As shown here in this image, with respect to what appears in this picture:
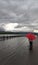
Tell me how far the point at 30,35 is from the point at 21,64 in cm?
989

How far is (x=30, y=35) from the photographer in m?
18.1

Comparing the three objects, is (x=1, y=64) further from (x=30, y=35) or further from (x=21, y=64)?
(x=30, y=35)

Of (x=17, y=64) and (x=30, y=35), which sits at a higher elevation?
(x=30, y=35)

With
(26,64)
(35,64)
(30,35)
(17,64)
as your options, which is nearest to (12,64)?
(17,64)

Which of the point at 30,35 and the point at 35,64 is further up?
the point at 30,35

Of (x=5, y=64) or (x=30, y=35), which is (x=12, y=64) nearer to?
(x=5, y=64)

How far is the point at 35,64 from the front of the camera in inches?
338

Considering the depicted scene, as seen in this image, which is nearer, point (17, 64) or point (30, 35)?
point (17, 64)

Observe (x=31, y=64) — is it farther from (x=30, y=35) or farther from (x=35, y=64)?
(x=30, y=35)

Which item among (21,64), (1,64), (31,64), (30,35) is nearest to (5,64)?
(1,64)

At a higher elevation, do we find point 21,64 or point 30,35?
point 30,35

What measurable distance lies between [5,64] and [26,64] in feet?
4.04

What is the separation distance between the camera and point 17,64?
8398 millimetres

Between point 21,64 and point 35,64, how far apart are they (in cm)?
86
